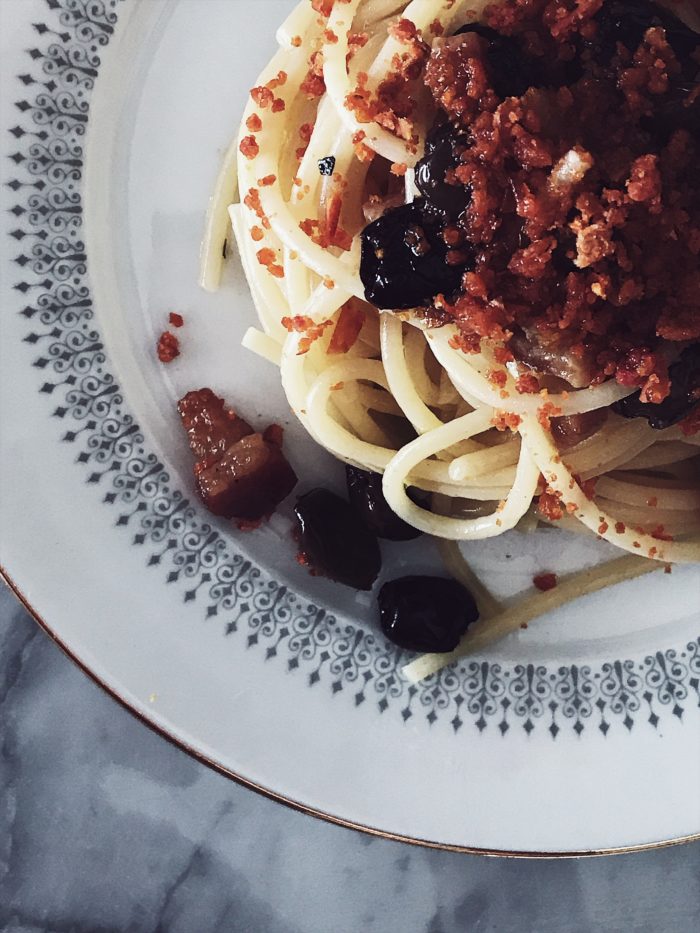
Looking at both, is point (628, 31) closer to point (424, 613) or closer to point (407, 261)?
point (407, 261)

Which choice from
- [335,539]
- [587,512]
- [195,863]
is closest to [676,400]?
[587,512]

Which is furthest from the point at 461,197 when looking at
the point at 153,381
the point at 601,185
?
the point at 153,381

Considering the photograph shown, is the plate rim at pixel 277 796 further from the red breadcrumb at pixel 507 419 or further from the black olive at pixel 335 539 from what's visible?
the red breadcrumb at pixel 507 419

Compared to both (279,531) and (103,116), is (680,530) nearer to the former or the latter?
(279,531)

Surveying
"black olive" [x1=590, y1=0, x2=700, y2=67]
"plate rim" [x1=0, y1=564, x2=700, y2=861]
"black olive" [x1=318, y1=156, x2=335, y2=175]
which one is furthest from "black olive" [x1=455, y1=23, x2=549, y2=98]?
"plate rim" [x1=0, y1=564, x2=700, y2=861]

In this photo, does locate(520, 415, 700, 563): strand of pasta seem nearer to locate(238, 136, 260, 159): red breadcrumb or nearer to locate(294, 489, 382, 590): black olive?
locate(294, 489, 382, 590): black olive
